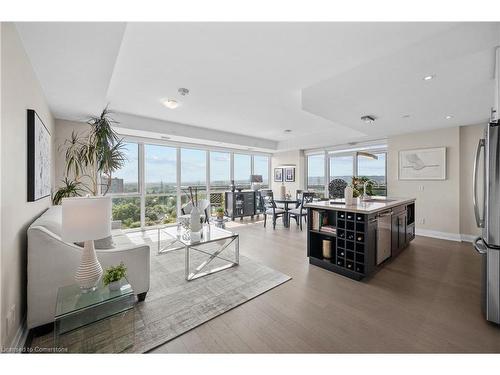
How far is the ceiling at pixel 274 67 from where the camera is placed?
5.71 feet

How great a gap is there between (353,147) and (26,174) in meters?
6.82

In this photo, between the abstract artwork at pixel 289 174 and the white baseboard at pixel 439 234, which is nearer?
the white baseboard at pixel 439 234

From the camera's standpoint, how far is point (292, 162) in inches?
303

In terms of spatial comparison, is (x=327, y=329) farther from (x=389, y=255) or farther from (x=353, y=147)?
(x=353, y=147)

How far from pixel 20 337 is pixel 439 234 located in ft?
21.6

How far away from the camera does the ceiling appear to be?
5.71 feet

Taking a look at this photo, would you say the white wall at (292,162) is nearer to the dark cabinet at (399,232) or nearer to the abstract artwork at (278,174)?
the abstract artwork at (278,174)

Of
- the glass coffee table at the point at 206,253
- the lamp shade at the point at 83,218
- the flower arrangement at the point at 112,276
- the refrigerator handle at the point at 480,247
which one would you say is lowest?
the glass coffee table at the point at 206,253

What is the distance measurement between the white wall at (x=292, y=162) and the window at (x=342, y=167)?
1049mm

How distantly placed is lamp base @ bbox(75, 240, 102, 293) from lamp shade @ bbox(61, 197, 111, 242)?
0.21 meters

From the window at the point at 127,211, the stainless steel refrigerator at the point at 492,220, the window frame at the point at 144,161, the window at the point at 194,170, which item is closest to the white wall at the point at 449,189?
the stainless steel refrigerator at the point at 492,220

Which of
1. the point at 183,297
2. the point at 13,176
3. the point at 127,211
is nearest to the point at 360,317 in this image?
the point at 183,297

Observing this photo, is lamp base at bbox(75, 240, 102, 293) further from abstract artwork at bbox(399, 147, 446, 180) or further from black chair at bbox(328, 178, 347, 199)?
abstract artwork at bbox(399, 147, 446, 180)

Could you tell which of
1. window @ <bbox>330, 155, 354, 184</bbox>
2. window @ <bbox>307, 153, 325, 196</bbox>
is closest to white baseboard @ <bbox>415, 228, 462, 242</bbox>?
window @ <bbox>330, 155, 354, 184</bbox>
